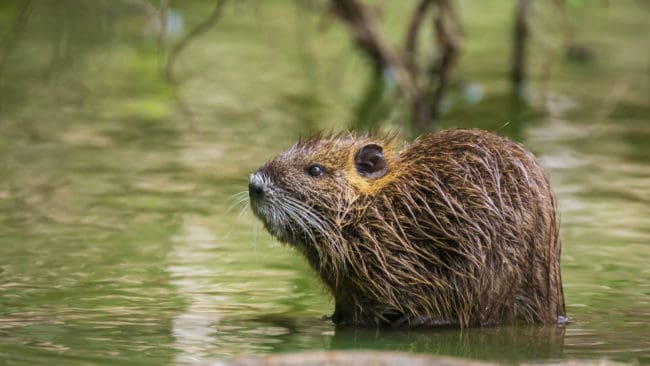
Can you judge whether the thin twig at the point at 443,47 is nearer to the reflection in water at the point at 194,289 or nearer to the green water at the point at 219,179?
the green water at the point at 219,179

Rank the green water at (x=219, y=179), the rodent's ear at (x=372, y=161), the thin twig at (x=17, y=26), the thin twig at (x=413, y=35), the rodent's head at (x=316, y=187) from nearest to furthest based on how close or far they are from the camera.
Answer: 1. the green water at (x=219, y=179)
2. the rodent's head at (x=316, y=187)
3. the rodent's ear at (x=372, y=161)
4. the thin twig at (x=17, y=26)
5. the thin twig at (x=413, y=35)

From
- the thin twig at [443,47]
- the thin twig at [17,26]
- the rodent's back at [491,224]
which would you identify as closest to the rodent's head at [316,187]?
the rodent's back at [491,224]

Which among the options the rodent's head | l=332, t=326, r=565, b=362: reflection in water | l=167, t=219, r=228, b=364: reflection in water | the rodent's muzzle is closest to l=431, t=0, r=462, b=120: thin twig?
l=167, t=219, r=228, b=364: reflection in water

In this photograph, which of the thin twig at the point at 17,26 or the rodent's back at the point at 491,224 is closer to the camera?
the rodent's back at the point at 491,224

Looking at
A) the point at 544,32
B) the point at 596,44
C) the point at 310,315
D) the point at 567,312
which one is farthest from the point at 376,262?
the point at 544,32

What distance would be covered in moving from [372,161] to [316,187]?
27 cm

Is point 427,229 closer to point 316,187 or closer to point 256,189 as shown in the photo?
point 316,187

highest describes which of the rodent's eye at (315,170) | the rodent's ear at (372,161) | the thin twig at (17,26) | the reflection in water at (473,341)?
the thin twig at (17,26)

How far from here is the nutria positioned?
5484 millimetres

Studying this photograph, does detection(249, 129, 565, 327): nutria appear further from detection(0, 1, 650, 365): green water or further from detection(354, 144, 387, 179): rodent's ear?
detection(0, 1, 650, 365): green water

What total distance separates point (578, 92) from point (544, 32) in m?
3.74

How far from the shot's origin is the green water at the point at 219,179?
5.39 m

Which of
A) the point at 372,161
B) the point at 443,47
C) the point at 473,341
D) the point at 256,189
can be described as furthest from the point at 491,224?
the point at 443,47

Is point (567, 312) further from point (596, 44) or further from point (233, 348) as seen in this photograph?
point (596, 44)
